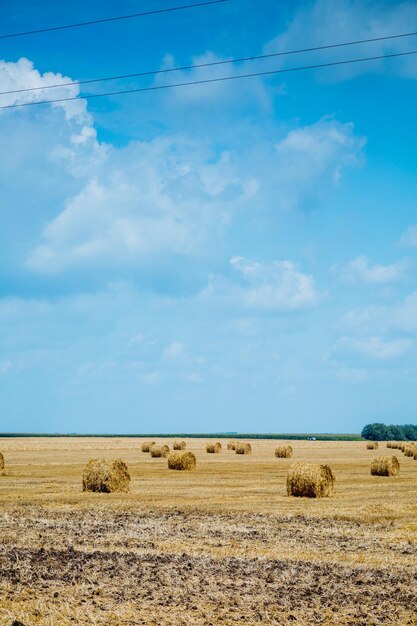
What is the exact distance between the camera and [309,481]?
23906mm

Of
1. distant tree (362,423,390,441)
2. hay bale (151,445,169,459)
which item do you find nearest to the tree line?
distant tree (362,423,390,441)

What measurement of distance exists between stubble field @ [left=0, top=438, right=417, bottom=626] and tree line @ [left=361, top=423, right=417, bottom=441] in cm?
14530

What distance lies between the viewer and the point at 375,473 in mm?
34406

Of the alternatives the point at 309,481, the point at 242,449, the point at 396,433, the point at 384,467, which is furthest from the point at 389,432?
the point at 309,481

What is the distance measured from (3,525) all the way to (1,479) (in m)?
13.9

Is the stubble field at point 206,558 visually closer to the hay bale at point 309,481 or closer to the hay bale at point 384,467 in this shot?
the hay bale at point 309,481

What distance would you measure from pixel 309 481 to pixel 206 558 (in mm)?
11225

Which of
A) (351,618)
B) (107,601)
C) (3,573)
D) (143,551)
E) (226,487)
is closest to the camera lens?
(351,618)

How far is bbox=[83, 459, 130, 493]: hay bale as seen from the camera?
24875 millimetres

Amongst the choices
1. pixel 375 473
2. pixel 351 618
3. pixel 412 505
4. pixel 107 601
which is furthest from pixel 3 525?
pixel 375 473

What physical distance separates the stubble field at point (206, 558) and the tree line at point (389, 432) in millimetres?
145304

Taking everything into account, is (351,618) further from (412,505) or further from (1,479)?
(1,479)

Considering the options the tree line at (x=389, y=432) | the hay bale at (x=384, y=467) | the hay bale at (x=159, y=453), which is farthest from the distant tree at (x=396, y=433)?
the hay bale at (x=384, y=467)

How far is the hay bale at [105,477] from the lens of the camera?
979 inches
